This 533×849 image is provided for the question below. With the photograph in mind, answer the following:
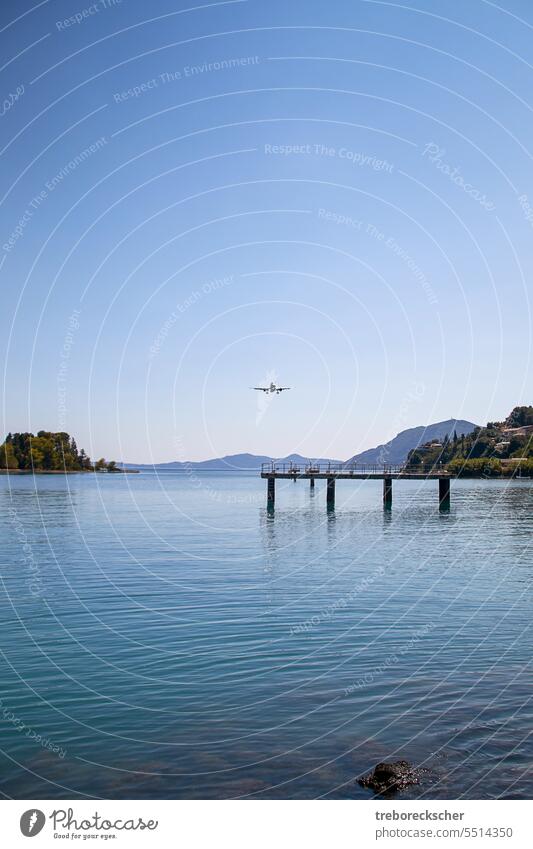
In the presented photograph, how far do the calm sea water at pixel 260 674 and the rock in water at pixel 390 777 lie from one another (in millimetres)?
264

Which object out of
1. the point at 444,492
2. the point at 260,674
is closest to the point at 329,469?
the point at 444,492

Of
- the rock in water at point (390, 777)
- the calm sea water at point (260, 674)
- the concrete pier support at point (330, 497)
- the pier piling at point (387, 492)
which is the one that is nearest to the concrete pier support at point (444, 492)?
the pier piling at point (387, 492)

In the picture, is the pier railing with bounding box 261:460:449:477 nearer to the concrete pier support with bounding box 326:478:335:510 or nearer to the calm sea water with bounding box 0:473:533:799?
the concrete pier support with bounding box 326:478:335:510

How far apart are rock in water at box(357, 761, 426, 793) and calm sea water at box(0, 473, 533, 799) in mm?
264

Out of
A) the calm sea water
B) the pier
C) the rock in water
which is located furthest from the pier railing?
the rock in water

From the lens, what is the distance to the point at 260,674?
2084cm

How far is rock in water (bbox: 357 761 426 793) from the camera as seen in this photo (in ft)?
42.9

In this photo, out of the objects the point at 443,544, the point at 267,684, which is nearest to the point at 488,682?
the point at 267,684

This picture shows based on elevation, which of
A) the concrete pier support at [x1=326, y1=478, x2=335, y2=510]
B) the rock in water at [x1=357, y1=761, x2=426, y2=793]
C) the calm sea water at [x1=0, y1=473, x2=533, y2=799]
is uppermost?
the concrete pier support at [x1=326, y1=478, x2=335, y2=510]

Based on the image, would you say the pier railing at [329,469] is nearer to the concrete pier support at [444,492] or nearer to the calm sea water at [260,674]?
the concrete pier support at [444,492]

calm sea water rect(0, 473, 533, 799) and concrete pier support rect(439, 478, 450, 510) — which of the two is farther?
concrete pier support rect(439, 478, 450, 510)

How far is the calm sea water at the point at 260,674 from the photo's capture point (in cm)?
1412

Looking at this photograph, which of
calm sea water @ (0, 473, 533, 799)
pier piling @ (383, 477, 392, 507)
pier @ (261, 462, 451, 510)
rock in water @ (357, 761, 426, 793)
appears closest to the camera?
rock in water @ (357, 761, 426, 793)
